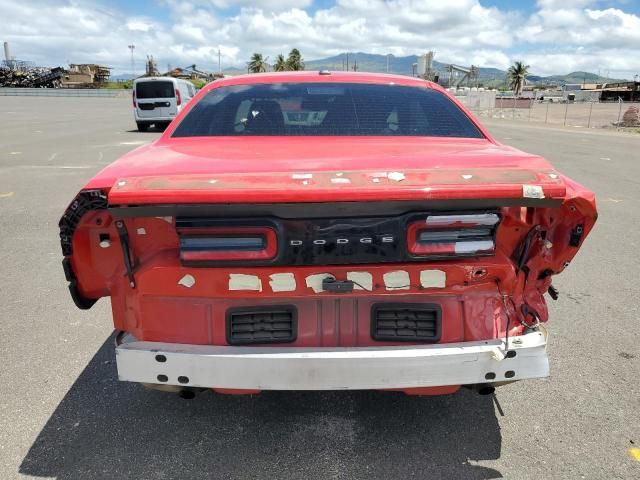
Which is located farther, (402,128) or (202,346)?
(402,128)

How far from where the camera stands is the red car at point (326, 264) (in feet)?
6.53

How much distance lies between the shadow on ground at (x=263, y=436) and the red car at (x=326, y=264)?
0.40 meters

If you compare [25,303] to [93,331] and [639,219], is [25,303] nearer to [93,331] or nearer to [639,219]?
[93,331]

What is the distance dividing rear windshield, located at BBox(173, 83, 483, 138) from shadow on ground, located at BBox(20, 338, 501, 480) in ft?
5.08

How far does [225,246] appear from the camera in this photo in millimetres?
2109

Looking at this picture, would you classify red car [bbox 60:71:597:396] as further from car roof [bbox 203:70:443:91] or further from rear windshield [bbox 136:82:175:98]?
rear windshield [bbox 136:82:175:98]

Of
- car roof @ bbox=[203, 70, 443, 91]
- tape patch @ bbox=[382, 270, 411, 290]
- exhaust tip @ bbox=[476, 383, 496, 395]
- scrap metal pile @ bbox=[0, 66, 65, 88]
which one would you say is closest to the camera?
tape patch @ bbox=[382, 270, 411, 290]

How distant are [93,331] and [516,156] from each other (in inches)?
119

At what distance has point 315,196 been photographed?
1.94 meters

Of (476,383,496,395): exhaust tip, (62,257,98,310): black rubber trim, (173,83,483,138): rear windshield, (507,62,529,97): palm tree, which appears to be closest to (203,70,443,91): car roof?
(173,83,483,138): rear windshield

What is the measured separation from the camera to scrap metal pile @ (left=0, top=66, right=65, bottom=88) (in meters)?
73.8

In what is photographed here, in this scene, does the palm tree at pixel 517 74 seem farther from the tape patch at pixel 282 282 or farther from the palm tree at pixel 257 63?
the tape patch at pixel 282 282

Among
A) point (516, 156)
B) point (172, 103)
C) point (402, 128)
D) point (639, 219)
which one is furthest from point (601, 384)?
point (172, 103)

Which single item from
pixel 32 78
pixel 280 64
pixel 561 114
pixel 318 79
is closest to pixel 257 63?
pixel 280 64
